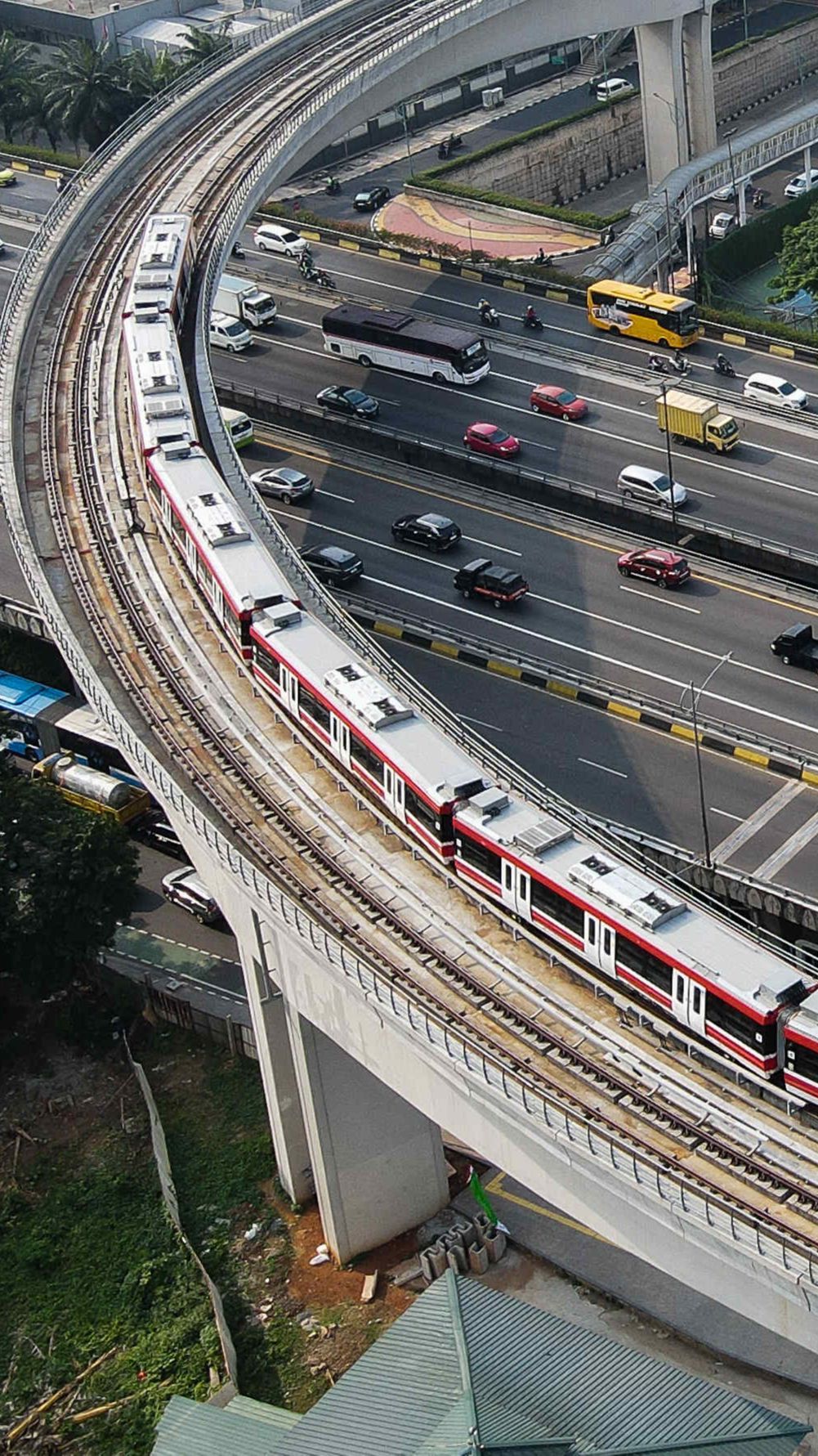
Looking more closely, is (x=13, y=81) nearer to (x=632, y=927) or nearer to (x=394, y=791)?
(x=394, y=791)

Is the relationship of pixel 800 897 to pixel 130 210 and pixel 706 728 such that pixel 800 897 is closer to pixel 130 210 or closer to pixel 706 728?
pixel 706 728

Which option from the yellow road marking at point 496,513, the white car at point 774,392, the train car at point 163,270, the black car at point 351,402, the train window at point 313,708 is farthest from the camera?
the black car at point 351,402

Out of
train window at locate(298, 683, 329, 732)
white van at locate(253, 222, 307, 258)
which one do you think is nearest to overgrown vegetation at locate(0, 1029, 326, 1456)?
train window at locate(298, 683, 329, 732)

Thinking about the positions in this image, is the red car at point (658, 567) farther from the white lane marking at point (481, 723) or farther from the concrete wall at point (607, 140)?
the concrete wall at point (607, 140)

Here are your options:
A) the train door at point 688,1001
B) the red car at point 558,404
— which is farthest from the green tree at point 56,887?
the red car at point 558,404

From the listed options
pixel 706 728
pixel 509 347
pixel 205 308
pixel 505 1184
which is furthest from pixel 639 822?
pixel 509 347

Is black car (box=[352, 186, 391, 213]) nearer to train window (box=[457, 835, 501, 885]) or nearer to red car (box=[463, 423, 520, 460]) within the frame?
red car (box=[463, 423, 520, 460])
